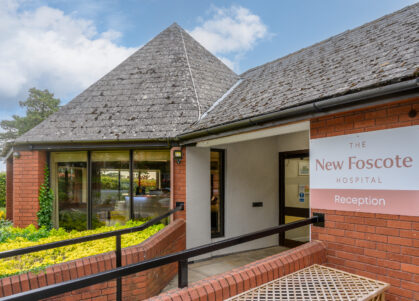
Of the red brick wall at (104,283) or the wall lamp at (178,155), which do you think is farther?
the wall lamp at (178,155)

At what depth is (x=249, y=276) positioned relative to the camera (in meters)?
2.89

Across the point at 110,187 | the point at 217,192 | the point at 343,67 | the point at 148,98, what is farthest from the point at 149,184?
the point at 343,67

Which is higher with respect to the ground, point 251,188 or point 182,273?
point 251,188

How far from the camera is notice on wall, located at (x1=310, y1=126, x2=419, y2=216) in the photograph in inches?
108

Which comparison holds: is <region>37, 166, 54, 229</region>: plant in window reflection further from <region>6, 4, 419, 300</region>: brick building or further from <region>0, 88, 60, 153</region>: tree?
<region>0, 88, 60, 153</region>: tree

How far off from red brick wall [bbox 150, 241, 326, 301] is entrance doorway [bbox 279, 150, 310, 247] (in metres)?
3.56

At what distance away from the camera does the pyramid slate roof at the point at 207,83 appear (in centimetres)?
392

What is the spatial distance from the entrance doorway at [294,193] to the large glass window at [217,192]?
5.59ft

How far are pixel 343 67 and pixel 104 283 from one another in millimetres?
4774

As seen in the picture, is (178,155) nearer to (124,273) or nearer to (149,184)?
(149,184)

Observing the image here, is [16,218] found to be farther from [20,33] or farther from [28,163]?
[20,33]

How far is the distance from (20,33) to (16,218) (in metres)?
18.7

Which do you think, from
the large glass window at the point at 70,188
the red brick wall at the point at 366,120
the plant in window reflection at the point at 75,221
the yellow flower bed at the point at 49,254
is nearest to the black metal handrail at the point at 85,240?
the yellow flower bed at the point at 49,254

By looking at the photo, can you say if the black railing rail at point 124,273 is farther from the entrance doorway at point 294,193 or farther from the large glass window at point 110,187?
the large glass window at point 110,187
